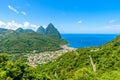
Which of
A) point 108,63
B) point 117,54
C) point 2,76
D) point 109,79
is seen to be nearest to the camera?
point 2,76

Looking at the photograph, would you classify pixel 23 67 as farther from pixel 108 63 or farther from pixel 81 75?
pixel 108 63

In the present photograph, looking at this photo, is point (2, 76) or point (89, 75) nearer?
point (2, 76)

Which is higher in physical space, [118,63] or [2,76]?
[2,76]

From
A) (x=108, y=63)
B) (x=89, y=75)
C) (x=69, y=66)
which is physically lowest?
(x=69, y=66)

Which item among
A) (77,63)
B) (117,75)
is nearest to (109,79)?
(117,75)

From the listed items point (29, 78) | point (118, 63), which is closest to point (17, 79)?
point (29, 78)

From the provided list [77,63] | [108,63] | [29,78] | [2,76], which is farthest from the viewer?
[77,63]

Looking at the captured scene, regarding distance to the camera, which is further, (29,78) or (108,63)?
(108,63)

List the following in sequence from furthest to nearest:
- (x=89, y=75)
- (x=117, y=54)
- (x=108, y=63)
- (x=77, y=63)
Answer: (x=77, y=63) < (x=117, y=54) < (x=108, y=63) < (x=89, y=75)

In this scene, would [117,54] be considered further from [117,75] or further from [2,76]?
[2,76]
